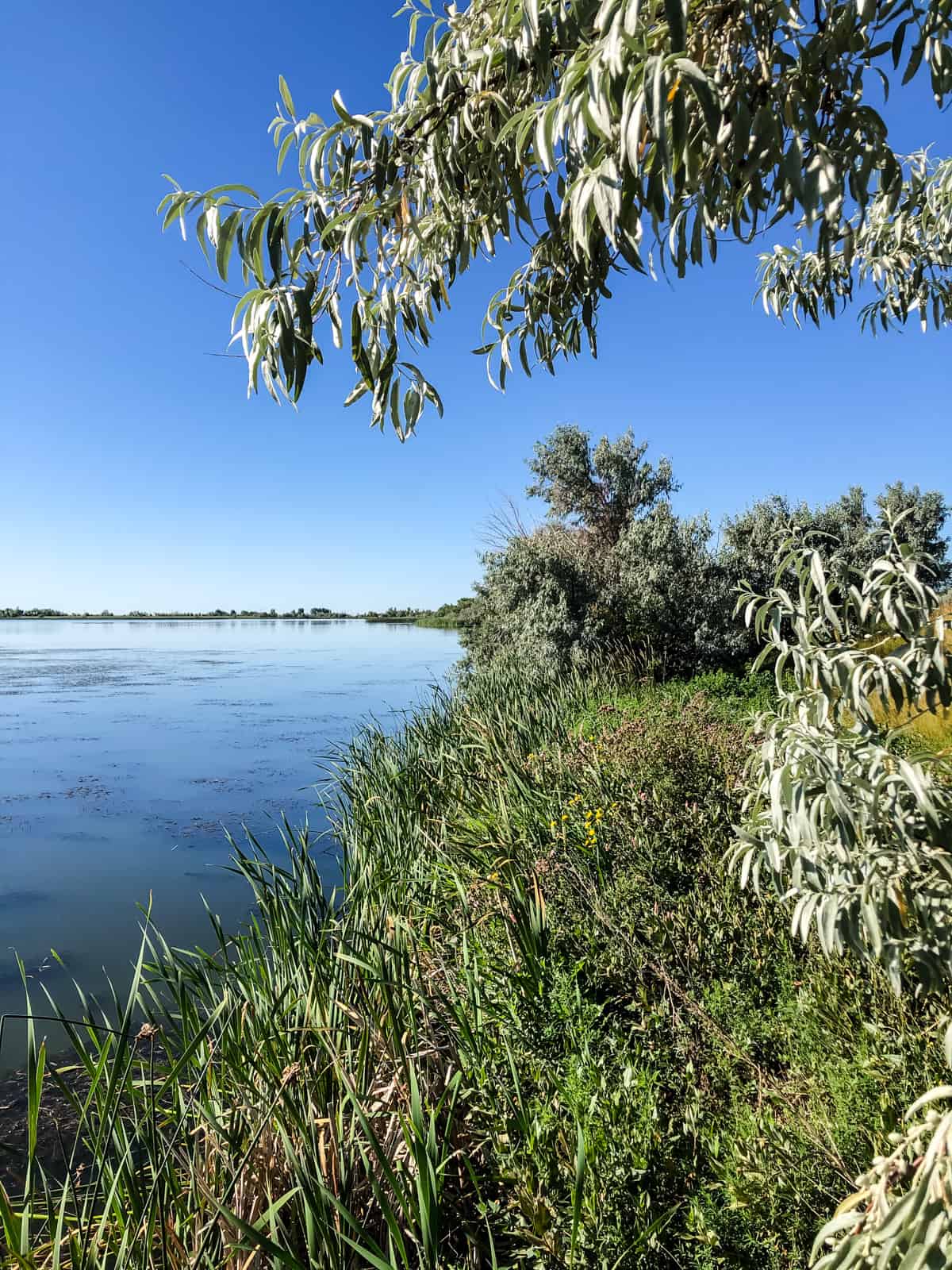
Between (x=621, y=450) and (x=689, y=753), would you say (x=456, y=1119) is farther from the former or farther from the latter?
(x=621, y=450)

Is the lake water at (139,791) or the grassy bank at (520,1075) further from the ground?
the grassy bank at (520,1075)

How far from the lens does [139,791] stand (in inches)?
391

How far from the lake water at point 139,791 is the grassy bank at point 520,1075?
1.94 metres

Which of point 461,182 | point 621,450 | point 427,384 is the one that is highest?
point 621,450

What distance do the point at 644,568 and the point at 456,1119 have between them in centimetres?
938

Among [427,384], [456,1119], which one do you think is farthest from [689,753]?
[427,384]

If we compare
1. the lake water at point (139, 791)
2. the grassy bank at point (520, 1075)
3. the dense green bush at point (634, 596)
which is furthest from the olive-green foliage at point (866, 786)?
the dense green bush at point (634, 596)

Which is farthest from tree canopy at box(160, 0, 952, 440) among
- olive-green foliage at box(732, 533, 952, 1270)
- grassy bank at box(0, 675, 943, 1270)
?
grassy bank at box(0, 675, 943, 1270)

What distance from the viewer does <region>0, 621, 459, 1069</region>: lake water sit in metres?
5.62

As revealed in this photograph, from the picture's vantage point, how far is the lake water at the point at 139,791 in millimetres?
5621

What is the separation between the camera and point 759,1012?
98.7 inches

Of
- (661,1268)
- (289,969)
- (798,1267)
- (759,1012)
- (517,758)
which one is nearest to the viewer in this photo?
(798,1267)

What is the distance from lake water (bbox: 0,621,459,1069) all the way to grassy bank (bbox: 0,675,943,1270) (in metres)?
1.94

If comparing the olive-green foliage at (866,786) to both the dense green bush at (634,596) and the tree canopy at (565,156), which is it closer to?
the tree canopy at (565,156)
